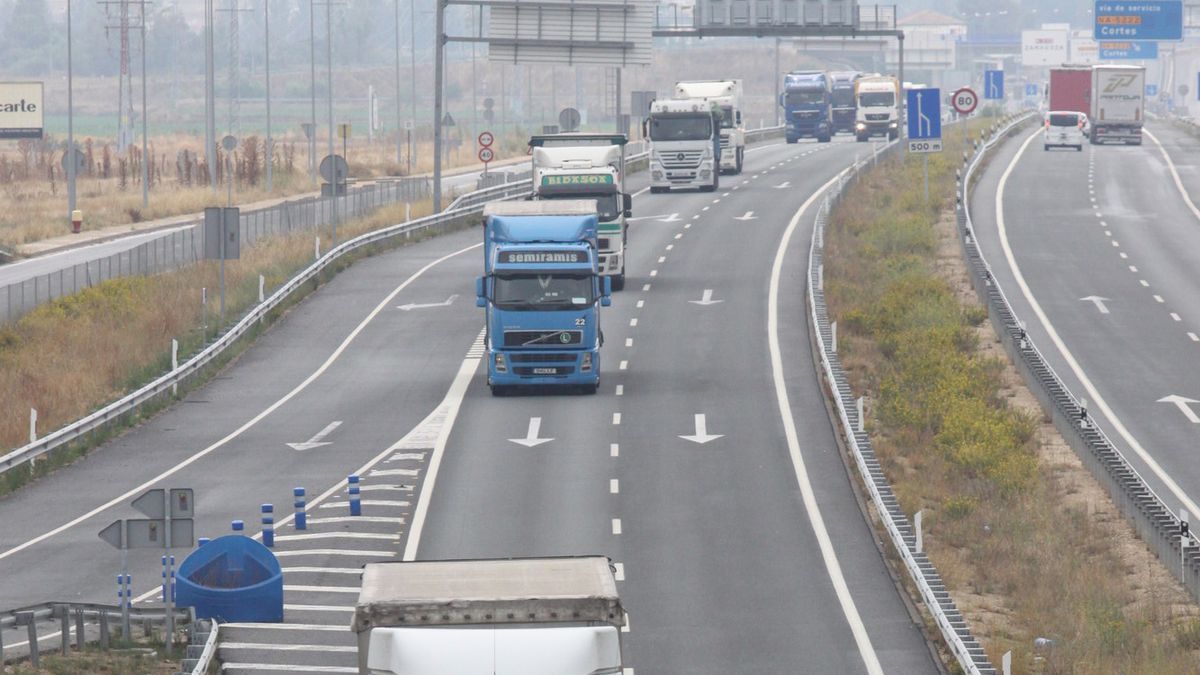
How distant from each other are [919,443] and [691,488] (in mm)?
6578

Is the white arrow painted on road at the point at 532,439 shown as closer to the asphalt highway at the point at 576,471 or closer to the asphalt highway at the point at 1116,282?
the asphalt highway at the point at 576,471

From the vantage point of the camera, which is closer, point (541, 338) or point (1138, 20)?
point (541, 338)

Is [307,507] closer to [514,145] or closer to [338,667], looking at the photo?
[338,667]

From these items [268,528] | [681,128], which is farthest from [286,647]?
[681,128]

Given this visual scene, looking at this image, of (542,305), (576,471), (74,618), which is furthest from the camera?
(542,305)

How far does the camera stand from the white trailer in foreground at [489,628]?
14375mm

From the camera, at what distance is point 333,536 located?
29406 mm

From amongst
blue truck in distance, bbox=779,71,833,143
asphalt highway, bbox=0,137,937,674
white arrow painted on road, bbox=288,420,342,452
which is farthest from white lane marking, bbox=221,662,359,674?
blue truck in distance, bbox=779,71,833,143

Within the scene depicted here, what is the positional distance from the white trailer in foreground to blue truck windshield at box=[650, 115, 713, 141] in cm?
6191

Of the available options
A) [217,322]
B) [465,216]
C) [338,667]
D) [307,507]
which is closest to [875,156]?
[465,216]

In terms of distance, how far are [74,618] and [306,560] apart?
16.7 feet

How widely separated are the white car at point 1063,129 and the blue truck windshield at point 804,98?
57.4 feet

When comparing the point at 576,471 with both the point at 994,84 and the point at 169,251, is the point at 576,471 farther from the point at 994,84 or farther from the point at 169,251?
the point at 994,84

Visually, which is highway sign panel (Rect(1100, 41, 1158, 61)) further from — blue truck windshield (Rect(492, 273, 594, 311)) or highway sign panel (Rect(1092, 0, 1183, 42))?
blue truck windshield (Rect(492, 273, 594, 311))
